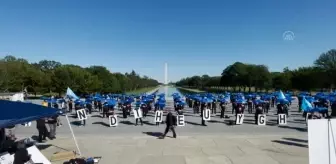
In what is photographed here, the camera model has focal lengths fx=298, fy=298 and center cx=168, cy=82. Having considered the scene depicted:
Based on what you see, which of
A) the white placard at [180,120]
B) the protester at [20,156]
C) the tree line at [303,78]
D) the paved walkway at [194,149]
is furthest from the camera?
the tree line at [303,78]

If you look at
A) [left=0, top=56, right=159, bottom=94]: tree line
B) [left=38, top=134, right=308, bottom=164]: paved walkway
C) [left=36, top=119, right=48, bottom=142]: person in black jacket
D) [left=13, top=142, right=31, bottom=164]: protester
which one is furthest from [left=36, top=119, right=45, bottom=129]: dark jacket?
[left=0, top=56, right=159, bottom=94]: tree line

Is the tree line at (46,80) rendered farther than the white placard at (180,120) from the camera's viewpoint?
Yes

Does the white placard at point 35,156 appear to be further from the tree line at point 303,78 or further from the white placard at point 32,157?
the tree line at point 303,78

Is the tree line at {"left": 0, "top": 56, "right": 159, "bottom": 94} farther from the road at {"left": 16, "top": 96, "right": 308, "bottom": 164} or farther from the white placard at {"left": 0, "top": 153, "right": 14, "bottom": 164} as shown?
the white placard at {"left": 0, "top": 153, "right": 14, "bottom": 164}

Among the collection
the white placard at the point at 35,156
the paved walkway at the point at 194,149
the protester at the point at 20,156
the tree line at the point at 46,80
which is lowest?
the paved walkway at the point at 194,149

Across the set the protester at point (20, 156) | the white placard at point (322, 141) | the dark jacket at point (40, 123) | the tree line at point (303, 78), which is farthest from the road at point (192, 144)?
the tree line at point (303, 78)

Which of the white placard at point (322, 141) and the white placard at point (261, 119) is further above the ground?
the white placard at point (322, 141)

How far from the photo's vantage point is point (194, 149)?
1415 cm

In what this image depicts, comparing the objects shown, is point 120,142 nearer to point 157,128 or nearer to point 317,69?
point 157,128

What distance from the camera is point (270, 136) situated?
17250 millimetres

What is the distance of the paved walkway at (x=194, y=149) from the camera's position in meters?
12.2

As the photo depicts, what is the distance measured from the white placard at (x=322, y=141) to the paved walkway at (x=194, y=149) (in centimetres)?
436

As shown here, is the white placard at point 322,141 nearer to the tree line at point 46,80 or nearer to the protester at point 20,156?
the protester at point 20,156

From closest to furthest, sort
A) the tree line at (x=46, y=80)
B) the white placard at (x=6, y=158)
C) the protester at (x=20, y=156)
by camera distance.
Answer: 1. the protester at (x=20, y=156)
2. the white placard at (x=6, y=158)
3. the tree line at (x=46, y=80)
